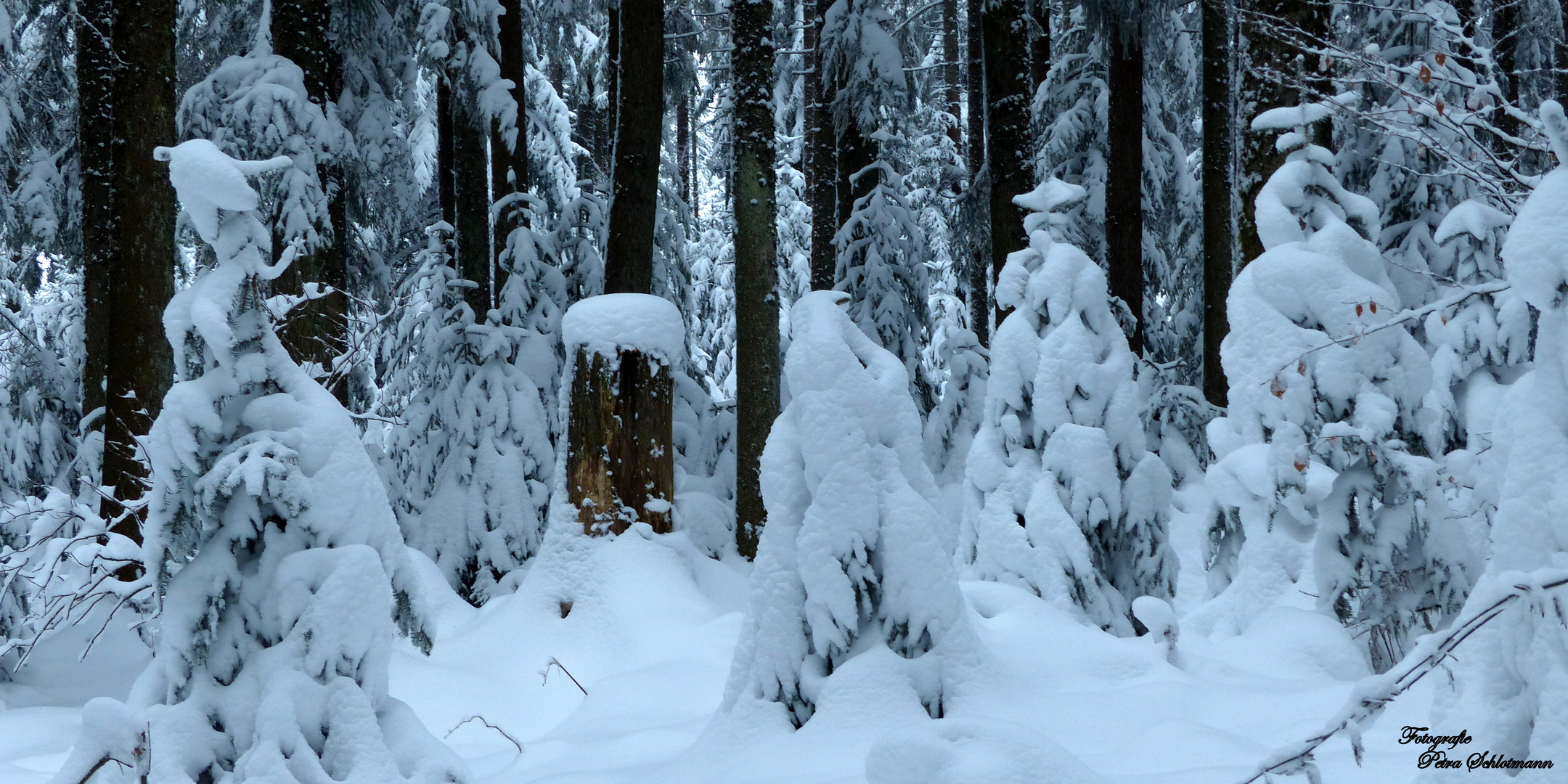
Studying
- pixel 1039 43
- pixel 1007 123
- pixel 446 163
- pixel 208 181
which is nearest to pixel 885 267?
pixel 1039 43

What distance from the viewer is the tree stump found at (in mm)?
7707

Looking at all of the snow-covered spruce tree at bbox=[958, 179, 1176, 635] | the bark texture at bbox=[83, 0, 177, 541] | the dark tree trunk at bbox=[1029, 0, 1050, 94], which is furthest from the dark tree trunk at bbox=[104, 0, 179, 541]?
the dark tree trunk at bbox=[1029, 0, 1050, 94]

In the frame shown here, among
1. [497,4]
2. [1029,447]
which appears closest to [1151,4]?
[1029,447]

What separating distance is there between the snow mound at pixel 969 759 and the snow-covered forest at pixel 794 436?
11 millimetres

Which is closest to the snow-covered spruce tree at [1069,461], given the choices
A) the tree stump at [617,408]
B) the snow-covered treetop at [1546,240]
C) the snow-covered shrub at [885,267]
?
the tree stump at [617,408]

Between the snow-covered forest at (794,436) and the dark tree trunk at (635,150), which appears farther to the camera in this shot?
the dark tree trunk at (635,150)

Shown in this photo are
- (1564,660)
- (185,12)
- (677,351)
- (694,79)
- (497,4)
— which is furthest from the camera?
(694,79)

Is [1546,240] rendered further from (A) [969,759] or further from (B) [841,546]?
(B) [841,546]

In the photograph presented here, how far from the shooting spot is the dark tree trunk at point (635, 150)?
934cm

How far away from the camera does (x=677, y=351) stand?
801 centimetres

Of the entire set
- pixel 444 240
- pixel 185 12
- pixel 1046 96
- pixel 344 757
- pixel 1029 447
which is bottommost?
pixel 344 757

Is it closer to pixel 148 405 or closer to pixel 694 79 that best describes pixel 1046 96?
pixel 694 79

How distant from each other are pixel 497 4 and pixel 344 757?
9.61 metres

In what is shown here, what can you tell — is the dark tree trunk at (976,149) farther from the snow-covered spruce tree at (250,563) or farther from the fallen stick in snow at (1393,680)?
the fallen stick in snow at (1393,680)
